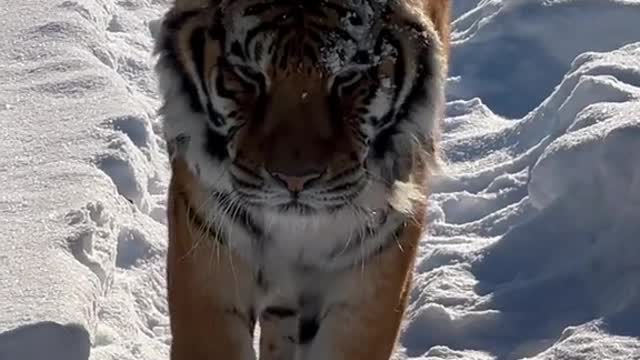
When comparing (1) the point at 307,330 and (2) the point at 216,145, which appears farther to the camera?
(1) the point at 307,330

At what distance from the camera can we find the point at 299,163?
2898mm

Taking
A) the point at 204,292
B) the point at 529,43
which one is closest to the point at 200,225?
the point at 204,292

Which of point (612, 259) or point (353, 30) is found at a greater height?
point (353, 30)

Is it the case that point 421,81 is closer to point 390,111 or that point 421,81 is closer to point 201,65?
point 390,111

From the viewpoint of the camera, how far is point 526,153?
5.28 m

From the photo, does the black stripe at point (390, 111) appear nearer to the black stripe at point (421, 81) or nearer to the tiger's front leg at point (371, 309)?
the black stripe at point (421, 81)

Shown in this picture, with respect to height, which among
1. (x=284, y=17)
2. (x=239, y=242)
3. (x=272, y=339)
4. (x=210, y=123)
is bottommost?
(x=272, y=339)

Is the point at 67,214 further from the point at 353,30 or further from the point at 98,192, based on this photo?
the point at 353,30

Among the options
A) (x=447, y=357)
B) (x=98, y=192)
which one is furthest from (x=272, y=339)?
(x=98, y=192)

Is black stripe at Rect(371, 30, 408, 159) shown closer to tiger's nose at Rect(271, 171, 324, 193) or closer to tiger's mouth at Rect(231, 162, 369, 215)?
tiger's mouth at Rect(231, 162, 369, 215)

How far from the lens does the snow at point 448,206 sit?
158 inches

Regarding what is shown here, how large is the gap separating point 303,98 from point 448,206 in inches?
85.7

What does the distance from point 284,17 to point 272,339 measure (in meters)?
1.11

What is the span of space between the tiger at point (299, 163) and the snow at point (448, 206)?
45 centimetres
